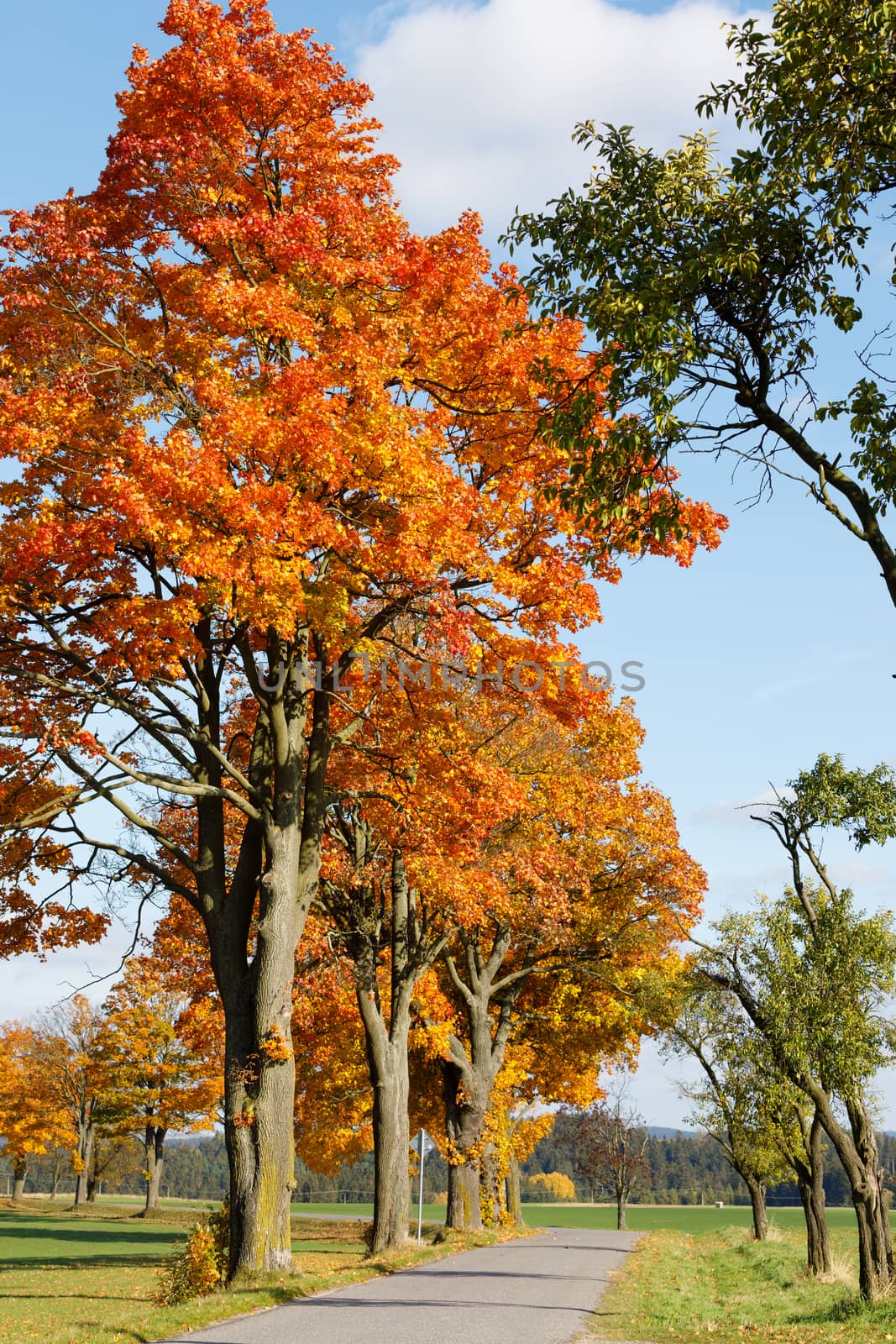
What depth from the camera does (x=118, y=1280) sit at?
2233 centimetres

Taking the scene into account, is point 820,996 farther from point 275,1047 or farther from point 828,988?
point 275,1047

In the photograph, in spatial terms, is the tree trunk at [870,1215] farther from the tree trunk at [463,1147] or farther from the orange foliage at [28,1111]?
the orange foliage at [28,1111]

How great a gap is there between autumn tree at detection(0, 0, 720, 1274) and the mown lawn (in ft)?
16.1

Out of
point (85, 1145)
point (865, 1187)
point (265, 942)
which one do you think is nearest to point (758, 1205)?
point (865, 1187)

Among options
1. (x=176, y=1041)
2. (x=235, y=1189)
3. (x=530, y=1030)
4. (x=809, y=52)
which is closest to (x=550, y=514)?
(x=809, y=52)

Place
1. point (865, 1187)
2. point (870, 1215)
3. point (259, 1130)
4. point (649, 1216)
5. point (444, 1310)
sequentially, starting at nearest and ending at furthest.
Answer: point (444, 1310) → point (259, 1130) → point (870, 1215) → point (865, 1187) → point (649, 1216)

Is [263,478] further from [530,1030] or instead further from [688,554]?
[530,1030]

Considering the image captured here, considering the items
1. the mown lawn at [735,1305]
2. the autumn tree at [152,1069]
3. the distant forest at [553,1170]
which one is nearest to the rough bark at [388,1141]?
the mown lawn at [735,1305]

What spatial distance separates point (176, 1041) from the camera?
56750 mm

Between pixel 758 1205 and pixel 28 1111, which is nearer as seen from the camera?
pixel 758 1205

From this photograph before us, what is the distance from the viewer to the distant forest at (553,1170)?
403 feet

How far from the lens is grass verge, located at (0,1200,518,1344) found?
1162cm

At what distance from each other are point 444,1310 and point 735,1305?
6610mm

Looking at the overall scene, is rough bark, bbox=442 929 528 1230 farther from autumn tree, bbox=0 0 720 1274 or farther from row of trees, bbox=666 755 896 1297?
autumn tree, bbox=0 0 720 1274
